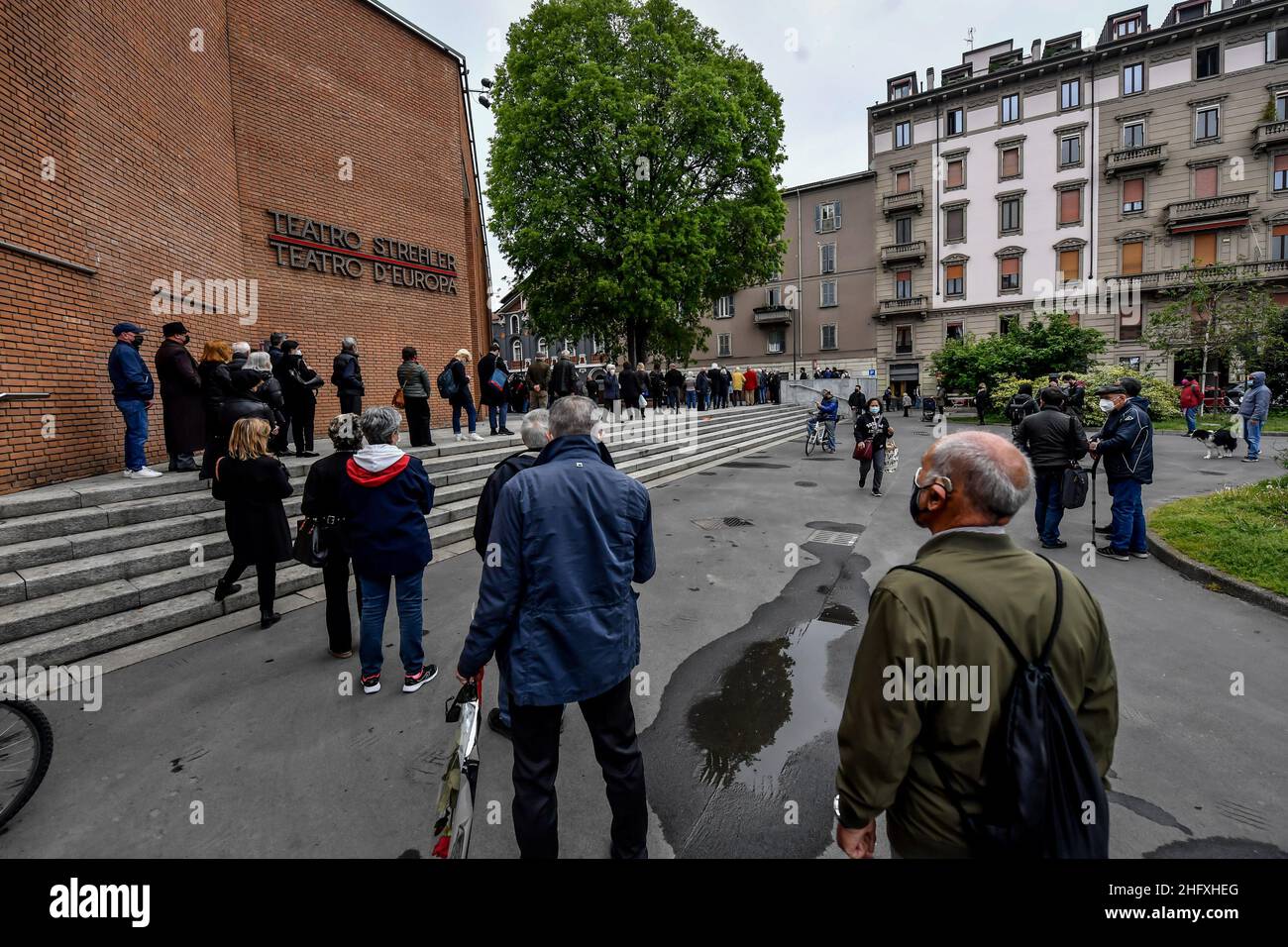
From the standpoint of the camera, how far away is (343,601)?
15.2ft

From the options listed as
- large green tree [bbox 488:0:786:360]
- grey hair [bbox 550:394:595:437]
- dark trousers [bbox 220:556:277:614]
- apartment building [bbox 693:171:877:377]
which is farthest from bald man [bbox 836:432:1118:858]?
apartment building [bbox 693:171:877:377]

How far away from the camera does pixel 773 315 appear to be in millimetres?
43562

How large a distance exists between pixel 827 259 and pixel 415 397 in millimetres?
39208

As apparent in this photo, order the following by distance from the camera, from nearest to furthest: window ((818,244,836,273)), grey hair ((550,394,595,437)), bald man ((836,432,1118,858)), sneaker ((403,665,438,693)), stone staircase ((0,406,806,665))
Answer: bald man ((836,432,1118,858)) < grey hair ((550,394,595,437)) < sneaker ((403,665,438,693)) < stone staircase ((0,406,806,665)) < window ((818,244,836,273))

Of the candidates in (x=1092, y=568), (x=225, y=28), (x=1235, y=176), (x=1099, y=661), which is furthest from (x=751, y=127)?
(x=1235, y=176)

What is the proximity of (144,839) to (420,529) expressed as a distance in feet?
6.82

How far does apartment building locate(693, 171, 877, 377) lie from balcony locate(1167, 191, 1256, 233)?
15603 millimetres

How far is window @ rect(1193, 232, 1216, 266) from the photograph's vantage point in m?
32.2

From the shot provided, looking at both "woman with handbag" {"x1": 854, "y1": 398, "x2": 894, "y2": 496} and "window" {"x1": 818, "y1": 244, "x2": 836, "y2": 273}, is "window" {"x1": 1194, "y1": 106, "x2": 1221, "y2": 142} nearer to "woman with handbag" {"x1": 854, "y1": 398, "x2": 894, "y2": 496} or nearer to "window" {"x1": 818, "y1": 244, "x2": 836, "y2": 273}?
"window" {"x1": 818, "y1": 244, "x2": 836, "y2": 273}

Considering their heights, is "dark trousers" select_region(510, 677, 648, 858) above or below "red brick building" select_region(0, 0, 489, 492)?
below

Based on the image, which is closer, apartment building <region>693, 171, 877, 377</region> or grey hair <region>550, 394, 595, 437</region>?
grey hair <region>550, 394, 595, 437</region>

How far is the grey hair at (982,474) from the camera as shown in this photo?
1734 millimetres

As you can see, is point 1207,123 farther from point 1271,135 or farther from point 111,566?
point 111,566

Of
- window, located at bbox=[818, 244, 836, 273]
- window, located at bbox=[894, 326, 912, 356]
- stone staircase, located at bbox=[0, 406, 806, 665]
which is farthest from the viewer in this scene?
window, located at bbox=[818, 244, 836, 273]
